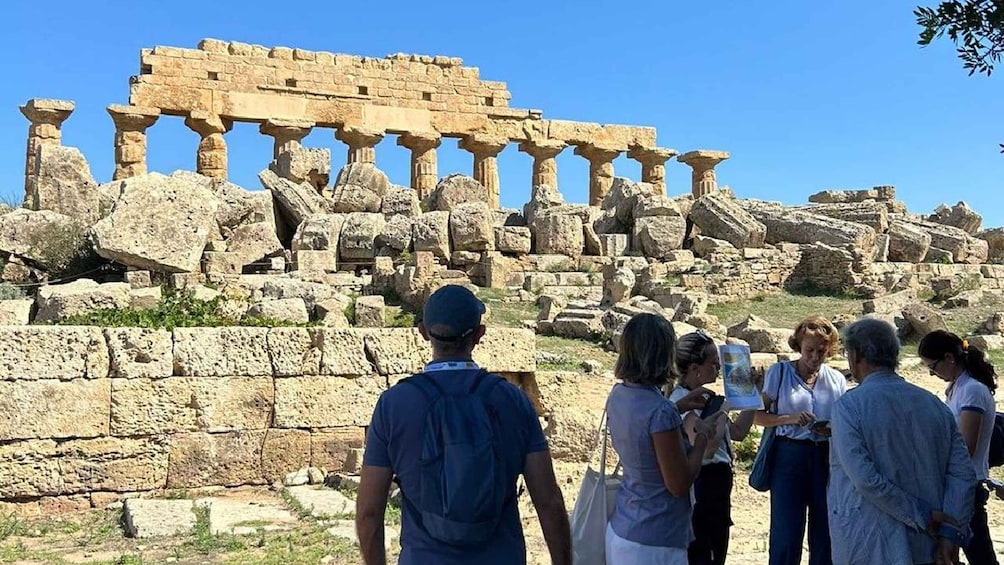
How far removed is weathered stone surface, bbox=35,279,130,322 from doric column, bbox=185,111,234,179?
1695 cm

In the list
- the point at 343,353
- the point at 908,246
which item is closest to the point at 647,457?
the point at 343,353

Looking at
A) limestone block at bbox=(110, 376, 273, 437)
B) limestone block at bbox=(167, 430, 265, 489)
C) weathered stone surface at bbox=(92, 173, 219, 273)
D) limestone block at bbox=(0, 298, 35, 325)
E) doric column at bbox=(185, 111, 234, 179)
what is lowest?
limestone block at bbox=(167, 430, 265, 489)

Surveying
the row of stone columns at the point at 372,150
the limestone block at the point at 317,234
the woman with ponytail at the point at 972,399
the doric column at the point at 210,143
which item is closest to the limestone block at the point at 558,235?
the limestone block at the point at 317,234

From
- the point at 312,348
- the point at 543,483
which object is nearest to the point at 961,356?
the point at 543,483

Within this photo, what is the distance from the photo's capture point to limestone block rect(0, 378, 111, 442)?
6.70m

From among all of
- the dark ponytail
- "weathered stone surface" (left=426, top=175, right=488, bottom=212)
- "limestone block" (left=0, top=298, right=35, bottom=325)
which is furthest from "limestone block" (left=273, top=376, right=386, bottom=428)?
"weathered stone surface" (left=426, top=175, right=488, bottom=212)

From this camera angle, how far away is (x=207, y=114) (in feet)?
90.3

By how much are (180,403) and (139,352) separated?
442 mm

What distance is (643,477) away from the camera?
346cm

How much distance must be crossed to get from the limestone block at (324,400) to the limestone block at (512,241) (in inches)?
510

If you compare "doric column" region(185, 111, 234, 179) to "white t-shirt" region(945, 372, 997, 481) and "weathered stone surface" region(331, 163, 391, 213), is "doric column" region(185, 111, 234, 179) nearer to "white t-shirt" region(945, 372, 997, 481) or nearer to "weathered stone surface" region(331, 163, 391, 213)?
"weathered stone surface" region(331, 163, 391, 213)

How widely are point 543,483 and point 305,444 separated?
4.79 m

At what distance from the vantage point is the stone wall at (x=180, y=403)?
22.2 ft

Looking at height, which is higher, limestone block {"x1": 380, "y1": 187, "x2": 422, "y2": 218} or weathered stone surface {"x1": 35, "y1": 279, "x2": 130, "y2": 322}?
limestone block {"x1": 380, "y1": 187, "x2": 422, "y2": 218}
